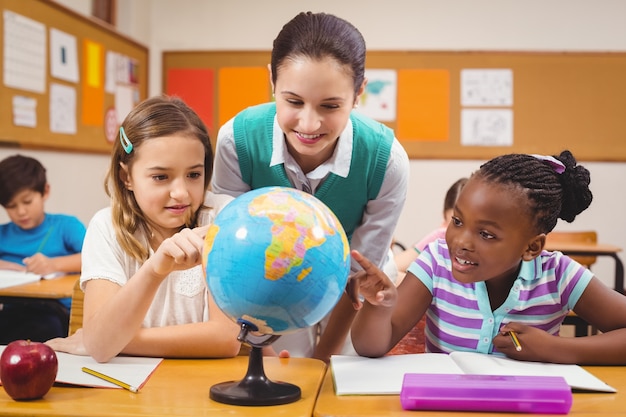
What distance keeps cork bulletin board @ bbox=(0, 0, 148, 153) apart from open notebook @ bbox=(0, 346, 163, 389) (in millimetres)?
3245

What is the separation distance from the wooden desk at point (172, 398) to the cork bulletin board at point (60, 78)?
3435mm

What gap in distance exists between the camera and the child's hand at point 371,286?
1.51 m

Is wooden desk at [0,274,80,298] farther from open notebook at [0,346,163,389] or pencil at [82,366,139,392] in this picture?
Result: pencil at [82,366,139,392]

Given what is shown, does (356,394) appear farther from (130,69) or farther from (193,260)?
(130,69)

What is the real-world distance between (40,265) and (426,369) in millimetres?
2570

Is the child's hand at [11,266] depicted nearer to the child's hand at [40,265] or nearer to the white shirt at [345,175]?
the child's hand at [40,265]

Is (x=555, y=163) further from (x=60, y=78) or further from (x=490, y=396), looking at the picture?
(x=60, y=78)

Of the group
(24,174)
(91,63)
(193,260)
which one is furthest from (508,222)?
(91,63)

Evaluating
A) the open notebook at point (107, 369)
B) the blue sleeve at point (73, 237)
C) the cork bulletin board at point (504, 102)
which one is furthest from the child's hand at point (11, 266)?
the cork bulletin board at point (504, 102)

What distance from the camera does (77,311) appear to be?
75.7 inches

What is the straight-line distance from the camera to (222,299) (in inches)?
50.3

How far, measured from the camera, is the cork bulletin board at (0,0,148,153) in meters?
4.54

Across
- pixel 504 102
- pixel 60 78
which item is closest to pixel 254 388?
pixel 60 78

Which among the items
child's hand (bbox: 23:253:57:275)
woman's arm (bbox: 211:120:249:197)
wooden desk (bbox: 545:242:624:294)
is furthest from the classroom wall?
woman's arm (bbox: 211:120:249:197)
